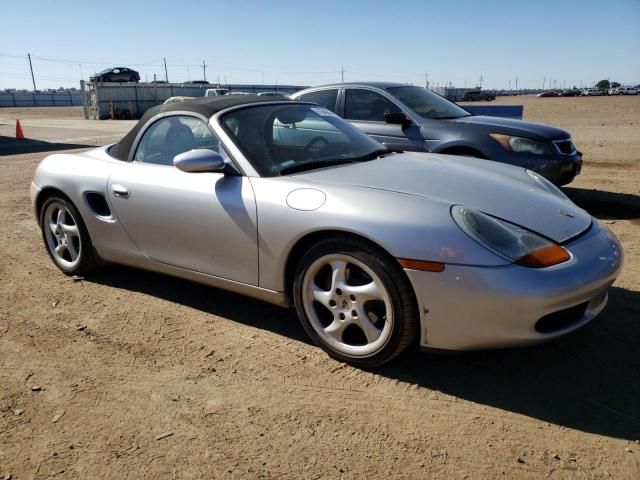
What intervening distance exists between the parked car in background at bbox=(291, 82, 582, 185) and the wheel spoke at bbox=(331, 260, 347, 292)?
3925mm

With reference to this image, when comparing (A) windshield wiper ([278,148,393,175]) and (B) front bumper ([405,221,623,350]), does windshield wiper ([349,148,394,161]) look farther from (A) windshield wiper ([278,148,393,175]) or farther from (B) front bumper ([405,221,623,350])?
(B) front bumper ([405,221,623,350])

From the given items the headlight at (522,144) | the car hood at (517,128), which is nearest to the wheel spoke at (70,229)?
the car hood at (517,128)

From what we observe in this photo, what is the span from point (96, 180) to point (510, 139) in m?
4.50

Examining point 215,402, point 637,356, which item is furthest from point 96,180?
point 637,356

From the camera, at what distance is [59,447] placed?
2.34 metres

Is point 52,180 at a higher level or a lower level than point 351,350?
higher

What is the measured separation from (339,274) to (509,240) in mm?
855

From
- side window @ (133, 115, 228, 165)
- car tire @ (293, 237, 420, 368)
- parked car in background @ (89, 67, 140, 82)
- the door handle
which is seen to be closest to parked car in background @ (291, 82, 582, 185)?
side window @ (133, 115, 228, 165)

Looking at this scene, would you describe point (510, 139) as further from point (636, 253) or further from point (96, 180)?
point (96, 180)

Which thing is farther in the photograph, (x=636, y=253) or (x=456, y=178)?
(x=636, y=253)

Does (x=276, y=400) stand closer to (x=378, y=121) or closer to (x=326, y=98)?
(x=378, y=121)

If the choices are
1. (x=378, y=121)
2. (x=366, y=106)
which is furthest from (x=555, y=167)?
(x=366, y=106)

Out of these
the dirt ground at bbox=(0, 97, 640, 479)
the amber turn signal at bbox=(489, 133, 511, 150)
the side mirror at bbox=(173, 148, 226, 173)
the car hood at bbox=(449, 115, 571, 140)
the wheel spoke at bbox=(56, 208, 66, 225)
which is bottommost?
the dirt ground at bbox=(0, 97, 640, 479)

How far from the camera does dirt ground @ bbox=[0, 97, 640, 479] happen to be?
221 cm
